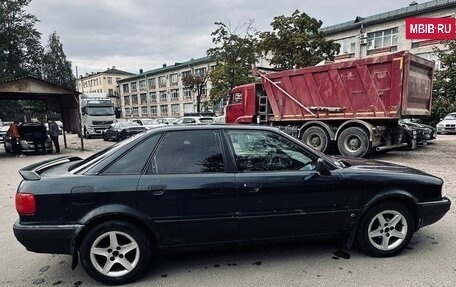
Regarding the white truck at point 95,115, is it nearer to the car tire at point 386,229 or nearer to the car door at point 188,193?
the car door at point 188,193

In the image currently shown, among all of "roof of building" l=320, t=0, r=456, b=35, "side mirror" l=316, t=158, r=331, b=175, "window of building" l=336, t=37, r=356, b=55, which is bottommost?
"side mirror" l=316, t=158, r=331, b=175

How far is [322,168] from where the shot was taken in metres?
3.38

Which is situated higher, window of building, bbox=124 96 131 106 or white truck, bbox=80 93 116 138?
window of building, bbox=124 96 131 106

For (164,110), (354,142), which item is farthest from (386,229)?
(164,110)

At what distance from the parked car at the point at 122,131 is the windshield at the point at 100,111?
12.2 ft

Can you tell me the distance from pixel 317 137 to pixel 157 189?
9681 mm

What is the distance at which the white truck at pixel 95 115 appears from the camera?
88.7 feet

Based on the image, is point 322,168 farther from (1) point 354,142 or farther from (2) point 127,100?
(2) point 127,100

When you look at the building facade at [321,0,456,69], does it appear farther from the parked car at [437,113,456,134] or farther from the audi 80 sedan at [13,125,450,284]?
the audi 80 sedan at [13,125,450,284]

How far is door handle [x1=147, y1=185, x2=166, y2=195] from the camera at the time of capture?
10.2 ft

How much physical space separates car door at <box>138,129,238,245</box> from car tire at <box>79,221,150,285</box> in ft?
0.75

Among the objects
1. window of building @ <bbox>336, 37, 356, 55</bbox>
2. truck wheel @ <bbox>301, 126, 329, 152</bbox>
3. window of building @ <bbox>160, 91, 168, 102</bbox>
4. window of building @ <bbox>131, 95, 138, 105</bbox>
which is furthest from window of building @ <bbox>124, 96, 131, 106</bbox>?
truck wheel @ <bbox>301, 126, 329, 152</bbox>

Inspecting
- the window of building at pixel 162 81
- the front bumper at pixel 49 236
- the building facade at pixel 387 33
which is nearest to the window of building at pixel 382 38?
the building facade at pixel 387 33

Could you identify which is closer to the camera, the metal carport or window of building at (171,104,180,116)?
the metal carport
